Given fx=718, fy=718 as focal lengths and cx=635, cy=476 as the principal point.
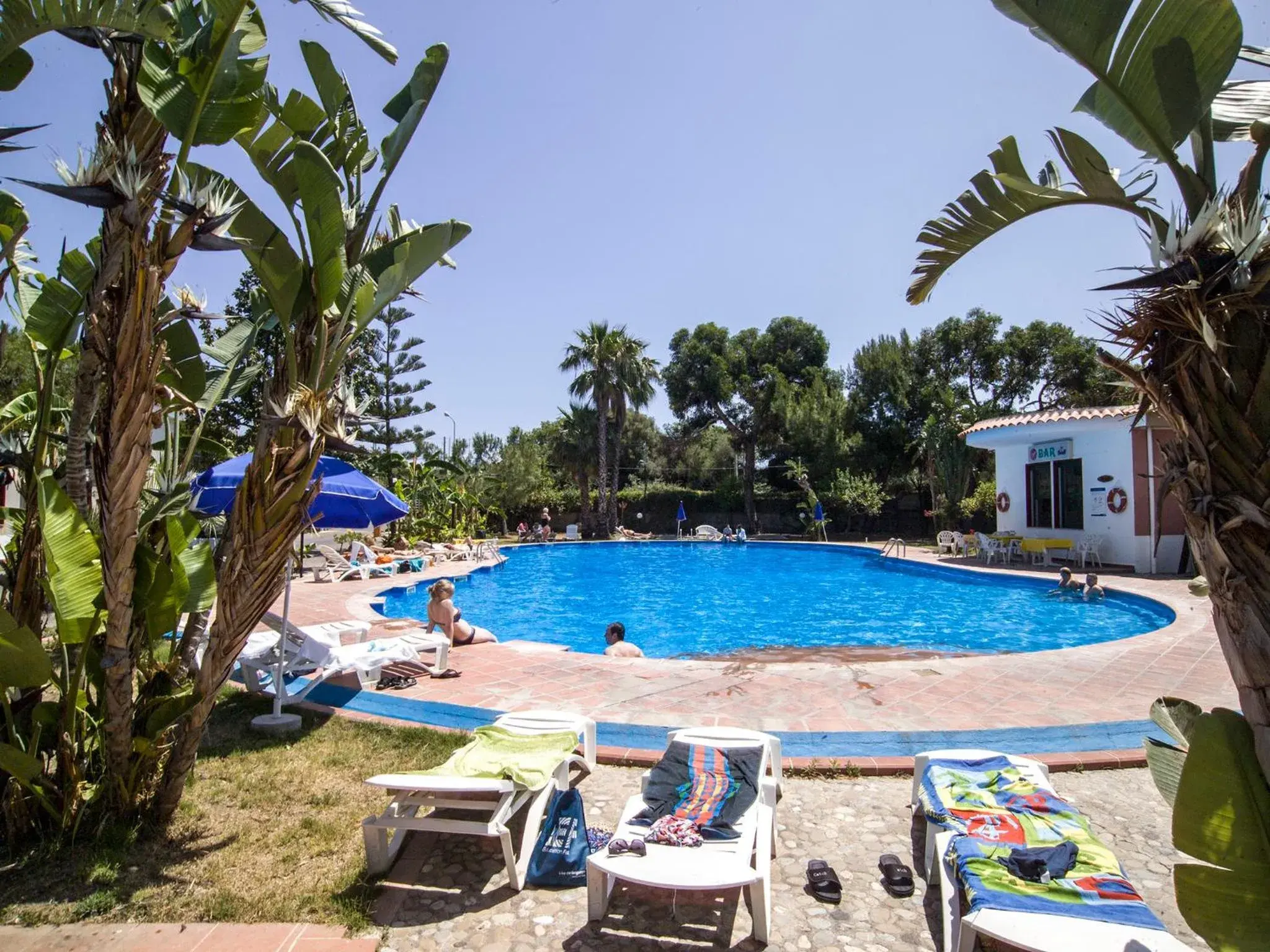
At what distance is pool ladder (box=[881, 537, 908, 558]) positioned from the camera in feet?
72.5

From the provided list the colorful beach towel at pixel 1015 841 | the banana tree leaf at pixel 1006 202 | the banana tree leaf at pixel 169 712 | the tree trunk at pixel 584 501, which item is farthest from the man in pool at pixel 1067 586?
the tree trunk at pixel 584 501

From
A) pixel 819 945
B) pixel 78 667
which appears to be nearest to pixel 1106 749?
pixel 819 945

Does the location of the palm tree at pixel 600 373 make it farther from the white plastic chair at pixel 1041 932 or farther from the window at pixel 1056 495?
the white plastic chair at pixel 1041 932

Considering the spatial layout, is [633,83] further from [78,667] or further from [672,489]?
[672,489]

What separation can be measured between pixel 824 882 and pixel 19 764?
142 inches

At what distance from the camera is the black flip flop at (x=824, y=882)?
3.26 m

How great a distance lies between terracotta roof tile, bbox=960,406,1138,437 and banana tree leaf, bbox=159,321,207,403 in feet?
56.3

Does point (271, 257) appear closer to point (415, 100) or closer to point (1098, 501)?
point (415, 100)

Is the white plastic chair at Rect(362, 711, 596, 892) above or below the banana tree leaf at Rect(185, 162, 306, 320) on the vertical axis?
below

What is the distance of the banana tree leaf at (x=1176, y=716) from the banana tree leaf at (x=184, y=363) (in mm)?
4673

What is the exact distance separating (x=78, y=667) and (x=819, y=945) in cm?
352

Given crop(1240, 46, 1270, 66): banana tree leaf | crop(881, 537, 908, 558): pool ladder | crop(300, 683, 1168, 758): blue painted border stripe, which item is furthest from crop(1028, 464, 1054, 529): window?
crop(1240, 46, 1270, 66): banana tree leaf

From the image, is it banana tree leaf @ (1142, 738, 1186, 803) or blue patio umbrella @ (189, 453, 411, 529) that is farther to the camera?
blue patio umbrella @ (189, 453, 411, 529)

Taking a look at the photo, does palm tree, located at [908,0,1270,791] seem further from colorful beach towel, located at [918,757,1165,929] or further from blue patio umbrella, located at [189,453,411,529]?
blue patio umbrella, located at [189,453,411,529]
